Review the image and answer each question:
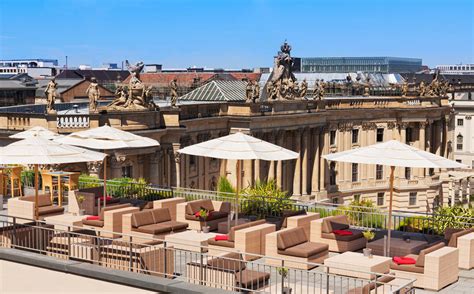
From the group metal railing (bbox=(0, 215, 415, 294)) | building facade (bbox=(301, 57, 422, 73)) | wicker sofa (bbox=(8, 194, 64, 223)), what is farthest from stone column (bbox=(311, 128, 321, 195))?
building facade (bbox=(301, 57, 422, 73))

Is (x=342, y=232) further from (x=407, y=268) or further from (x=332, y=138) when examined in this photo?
(x=332, y=138)

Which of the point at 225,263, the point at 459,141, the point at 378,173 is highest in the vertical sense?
the point at 225,263

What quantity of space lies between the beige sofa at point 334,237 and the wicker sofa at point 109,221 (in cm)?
599

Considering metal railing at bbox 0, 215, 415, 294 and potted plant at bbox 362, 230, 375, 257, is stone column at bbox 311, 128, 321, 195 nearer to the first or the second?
potted plant at bbox 362, 230, 375, 257

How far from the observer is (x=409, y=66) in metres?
200

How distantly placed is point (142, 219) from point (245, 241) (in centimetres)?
373

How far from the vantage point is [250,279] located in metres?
15.7

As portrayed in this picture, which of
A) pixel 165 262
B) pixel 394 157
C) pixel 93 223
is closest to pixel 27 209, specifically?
pixel 93 223

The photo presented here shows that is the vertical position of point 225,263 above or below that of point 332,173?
above

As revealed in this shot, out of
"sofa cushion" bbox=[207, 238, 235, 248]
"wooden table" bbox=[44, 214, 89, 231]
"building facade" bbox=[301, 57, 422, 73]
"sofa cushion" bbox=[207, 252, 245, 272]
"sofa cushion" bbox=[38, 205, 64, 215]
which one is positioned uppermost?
"building facade" bbox=[301, 57, 422, 73]

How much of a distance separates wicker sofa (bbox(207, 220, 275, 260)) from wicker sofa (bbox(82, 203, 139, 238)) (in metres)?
3.46

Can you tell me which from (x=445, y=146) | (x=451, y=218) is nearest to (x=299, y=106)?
(x=445, y=146)

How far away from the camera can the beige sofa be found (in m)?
22.0

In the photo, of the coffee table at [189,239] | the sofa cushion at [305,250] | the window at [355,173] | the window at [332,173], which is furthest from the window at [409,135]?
the sofa cushion at [305,250]
